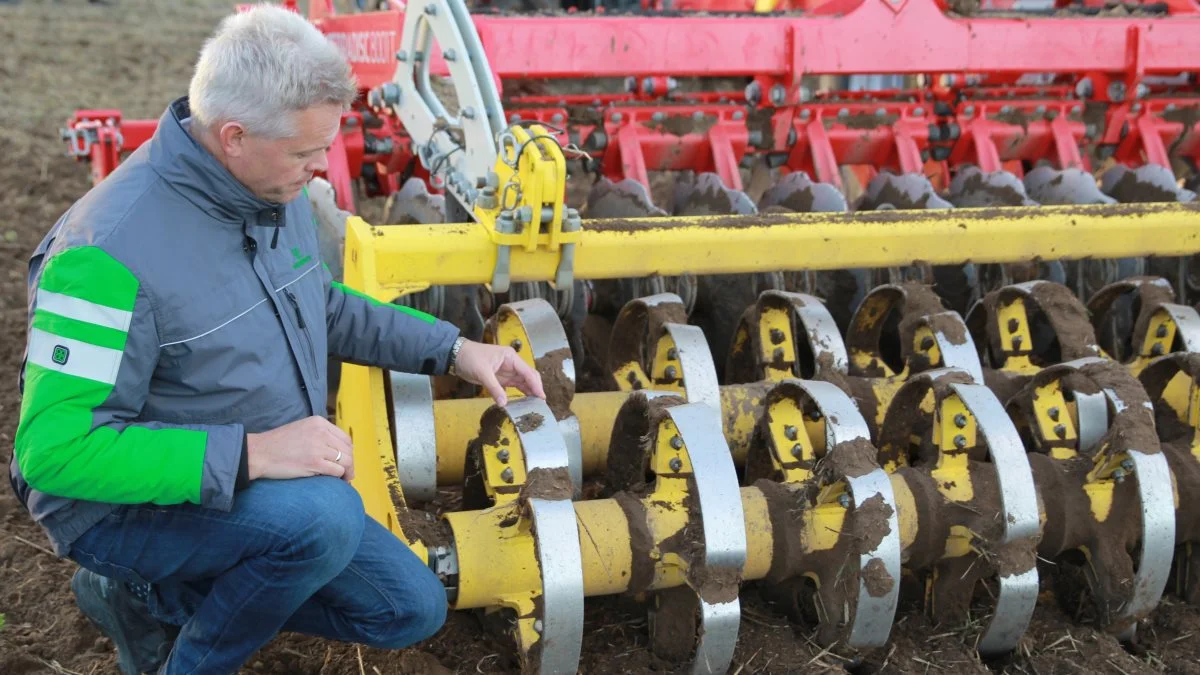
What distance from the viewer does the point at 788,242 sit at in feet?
11.2

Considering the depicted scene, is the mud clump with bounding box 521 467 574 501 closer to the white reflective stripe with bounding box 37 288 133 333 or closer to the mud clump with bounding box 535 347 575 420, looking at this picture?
the mud clump with bounding box 535 347 575 420

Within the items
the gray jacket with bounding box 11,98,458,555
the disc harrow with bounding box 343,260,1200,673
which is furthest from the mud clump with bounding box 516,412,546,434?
the gray jacket with bounding box 11,98,458,555

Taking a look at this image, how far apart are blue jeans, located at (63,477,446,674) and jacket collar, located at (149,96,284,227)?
0.52 m

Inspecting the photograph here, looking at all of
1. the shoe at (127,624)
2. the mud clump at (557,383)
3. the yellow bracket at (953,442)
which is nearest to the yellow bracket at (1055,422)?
the yellow bracket at (953,442)

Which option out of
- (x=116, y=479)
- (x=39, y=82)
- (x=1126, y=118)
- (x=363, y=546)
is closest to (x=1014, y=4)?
(x=1126, y=118)

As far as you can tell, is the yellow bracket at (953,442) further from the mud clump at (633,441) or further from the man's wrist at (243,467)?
the man's wrist at (243,467)

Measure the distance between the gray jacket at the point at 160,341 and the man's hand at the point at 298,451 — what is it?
0.05 meters

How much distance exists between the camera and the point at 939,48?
480 centimetres

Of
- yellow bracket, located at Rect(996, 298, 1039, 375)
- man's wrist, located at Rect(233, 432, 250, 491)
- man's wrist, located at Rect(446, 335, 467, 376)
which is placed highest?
man's wrist, located at Rect(446, 335, 467, 376)

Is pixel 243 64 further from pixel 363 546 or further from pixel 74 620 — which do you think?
pixel 74 620

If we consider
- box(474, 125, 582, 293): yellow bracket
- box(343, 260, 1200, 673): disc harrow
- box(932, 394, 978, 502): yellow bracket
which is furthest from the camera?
box(474, 125, 582, 293): yellow bracket

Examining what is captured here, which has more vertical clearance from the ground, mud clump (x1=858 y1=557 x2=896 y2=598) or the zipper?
the zipper

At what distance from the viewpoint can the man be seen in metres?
2.16

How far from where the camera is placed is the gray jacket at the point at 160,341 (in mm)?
2146
